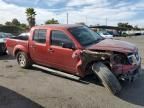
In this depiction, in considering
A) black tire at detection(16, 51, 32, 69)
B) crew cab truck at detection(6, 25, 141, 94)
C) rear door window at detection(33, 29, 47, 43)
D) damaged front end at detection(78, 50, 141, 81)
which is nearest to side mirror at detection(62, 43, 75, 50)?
crew cab truck at detection(6, 25, 141, 94)

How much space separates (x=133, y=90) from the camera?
6.57 meters

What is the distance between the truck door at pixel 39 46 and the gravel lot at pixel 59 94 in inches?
27.5

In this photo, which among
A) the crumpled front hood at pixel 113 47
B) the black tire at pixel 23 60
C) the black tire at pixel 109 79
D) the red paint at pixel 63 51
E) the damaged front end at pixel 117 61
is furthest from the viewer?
the black tire at pixel 23 60

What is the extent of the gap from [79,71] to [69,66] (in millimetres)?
461

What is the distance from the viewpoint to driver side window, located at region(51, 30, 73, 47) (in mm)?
7422

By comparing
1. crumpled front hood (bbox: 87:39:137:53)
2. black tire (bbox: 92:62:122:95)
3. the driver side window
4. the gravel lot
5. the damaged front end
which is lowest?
the gravel lot

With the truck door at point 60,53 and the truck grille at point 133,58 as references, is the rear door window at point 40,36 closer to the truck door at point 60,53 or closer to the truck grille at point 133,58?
the truck door at point 60,53

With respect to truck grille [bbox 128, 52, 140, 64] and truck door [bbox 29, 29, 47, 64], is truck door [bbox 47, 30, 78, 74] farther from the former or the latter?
truck grille [bbox 128, 52, 140, 64]

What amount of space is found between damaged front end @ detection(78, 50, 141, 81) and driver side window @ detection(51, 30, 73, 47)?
0.90 meters

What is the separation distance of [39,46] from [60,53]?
3.87 feet

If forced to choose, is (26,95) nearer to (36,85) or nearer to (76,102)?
(36,85)

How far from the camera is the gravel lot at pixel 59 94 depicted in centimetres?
554

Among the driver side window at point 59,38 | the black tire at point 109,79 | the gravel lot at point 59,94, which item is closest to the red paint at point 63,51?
the driver side window at point 59,38

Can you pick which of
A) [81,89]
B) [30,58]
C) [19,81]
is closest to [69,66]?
[81,89]
